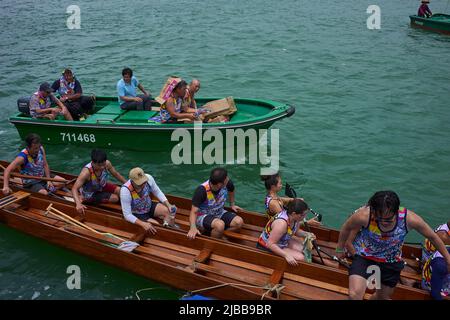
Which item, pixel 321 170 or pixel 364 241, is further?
pixel 321 170

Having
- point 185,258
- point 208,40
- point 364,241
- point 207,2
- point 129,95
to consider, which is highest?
point 207,2

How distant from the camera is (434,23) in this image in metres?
23.3

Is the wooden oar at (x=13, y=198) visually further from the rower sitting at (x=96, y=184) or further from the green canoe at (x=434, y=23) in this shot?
the green canoe at (x=434, y=23)

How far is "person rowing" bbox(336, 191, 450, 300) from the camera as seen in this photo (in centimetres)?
554

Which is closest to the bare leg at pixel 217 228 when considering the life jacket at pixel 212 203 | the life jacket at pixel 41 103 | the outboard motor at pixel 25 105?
the life jacket at pixel 212 203

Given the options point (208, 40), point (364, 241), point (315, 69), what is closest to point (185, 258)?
point (364, 241)

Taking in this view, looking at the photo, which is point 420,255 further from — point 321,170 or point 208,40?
point 208,40

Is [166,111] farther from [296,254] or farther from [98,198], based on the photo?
[296,254]

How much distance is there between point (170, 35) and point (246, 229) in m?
18.5

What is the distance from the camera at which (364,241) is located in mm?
5883

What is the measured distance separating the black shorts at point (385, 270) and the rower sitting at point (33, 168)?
20.3 ft

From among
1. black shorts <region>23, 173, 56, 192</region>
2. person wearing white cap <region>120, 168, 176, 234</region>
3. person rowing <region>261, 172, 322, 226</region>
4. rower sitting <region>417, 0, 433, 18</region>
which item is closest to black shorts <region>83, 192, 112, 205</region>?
person wearing white cap <region>120, 168, 176, 234</region>

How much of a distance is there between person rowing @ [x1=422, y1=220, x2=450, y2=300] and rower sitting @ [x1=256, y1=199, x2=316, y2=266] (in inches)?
66.7

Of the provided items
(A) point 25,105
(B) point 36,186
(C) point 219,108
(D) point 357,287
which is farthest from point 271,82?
(D) point 357,287
